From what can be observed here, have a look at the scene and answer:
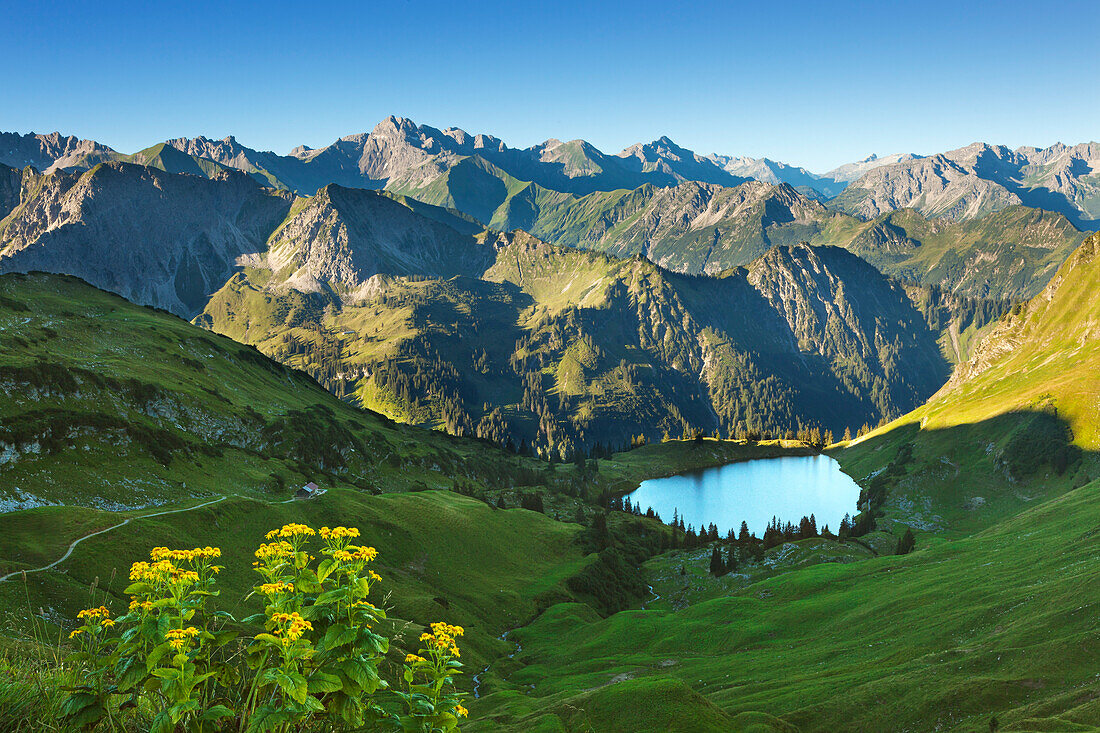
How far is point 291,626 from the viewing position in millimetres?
8398

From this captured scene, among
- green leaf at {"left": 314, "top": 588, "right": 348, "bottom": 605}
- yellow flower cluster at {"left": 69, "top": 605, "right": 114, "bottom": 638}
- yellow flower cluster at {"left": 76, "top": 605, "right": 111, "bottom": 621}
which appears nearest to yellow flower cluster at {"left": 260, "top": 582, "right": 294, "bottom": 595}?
green leaf at {"left": 314, "top": 588, "right": 348, "bottom": 605}

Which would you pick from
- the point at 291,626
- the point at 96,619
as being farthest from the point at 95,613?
the point at 291,626

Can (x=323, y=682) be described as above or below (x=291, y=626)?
below

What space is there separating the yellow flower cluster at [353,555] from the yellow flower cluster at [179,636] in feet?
6.66

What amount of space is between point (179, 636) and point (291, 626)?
5.22 feet

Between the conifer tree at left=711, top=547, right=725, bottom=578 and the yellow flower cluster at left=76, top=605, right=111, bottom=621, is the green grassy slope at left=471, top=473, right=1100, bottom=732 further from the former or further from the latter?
the yellow flower cluster at left=76, top=605, right=111, bottom=621

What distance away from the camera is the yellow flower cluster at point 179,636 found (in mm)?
8367

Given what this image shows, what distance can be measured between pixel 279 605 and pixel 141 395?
462 ft

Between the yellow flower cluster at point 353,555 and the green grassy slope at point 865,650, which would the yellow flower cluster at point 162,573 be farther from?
the green grassy slope at point 865,650

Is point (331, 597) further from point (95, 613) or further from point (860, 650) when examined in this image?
point (860, 650)

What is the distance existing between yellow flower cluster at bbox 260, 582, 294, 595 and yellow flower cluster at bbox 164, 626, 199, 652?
38.0 inches

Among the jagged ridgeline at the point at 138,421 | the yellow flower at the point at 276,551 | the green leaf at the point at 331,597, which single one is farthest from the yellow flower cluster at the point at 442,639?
the jagged ridgeline at the point at 138,421

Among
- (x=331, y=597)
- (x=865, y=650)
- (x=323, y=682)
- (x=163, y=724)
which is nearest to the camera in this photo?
(x=163, y=724)

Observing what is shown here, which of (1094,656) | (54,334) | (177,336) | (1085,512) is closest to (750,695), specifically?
(1094,656)
